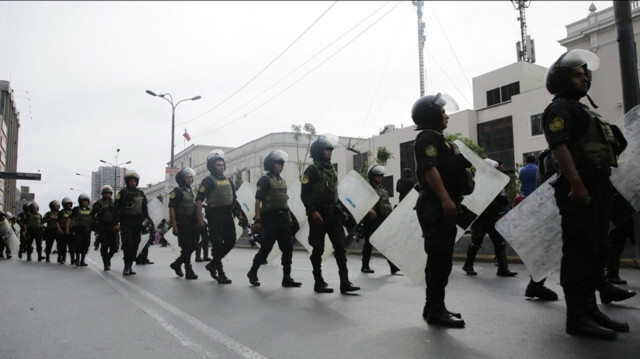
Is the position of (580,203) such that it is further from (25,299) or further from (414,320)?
(25,299)

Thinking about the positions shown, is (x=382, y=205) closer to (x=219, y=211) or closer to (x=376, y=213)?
(x=376, y=213)

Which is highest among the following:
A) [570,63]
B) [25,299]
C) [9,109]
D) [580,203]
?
[9,109]

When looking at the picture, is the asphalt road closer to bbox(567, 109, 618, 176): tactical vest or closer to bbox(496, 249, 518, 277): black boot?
bbox(496, 249, 518, 277): black boot

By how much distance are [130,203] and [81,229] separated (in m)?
3.28

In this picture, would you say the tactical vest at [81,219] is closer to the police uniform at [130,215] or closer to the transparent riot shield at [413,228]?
the police uniform at [130,215]

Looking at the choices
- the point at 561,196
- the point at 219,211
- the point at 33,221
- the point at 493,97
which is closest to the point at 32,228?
the point at 33,221

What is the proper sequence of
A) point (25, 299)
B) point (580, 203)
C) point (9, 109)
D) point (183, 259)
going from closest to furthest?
point (580, 203)
point (25, 299)
point (183, 259)
point (9, 109)

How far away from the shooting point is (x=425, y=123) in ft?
13.5

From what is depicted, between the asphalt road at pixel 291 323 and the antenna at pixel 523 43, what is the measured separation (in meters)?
32.8

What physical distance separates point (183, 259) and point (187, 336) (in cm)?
487

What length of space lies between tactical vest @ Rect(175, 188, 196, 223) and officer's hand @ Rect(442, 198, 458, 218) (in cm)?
606

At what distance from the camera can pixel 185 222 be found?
873 centimetres

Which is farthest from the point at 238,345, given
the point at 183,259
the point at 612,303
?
the point at 183,259

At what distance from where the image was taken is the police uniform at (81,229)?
11.8m
